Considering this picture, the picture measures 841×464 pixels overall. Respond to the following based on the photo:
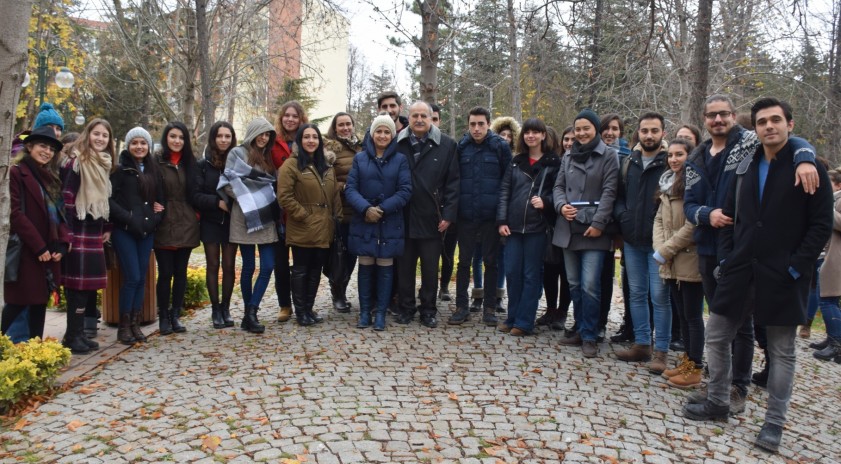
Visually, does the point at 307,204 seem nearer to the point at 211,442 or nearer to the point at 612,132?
the point at 211,442

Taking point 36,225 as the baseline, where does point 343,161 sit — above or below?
above

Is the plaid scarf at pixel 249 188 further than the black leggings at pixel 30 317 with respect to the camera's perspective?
Yes

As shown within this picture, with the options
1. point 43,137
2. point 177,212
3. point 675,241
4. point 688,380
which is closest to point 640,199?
point 675,241

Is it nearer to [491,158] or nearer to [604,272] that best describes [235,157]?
[491,158]

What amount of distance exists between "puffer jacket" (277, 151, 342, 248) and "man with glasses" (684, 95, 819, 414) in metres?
3.64

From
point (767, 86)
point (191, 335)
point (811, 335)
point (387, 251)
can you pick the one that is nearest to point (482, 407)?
point (387, 251)

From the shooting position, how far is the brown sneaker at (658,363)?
553 cm

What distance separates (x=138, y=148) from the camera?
6.16 meters

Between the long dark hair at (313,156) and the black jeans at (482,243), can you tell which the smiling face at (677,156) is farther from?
the long dark hair at (313,156)

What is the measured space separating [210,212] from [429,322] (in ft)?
8.82

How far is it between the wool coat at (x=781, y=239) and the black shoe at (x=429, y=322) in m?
3.46

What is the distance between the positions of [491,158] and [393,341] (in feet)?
7.46

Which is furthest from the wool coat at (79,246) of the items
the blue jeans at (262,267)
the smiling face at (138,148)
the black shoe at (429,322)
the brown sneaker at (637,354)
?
the brown sneaker at (637,354)

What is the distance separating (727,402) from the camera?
454cm
